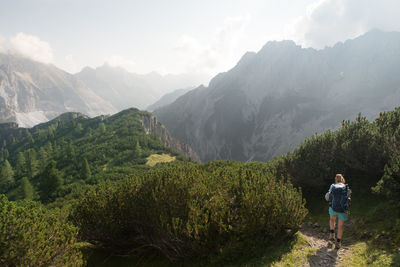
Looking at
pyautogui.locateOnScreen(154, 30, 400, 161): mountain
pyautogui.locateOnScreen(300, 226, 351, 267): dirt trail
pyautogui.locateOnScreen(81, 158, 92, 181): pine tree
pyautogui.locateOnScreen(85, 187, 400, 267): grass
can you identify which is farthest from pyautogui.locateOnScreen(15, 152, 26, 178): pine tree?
pyautogui.locateOnScreen(300, 226, 351, 267): dirt trail

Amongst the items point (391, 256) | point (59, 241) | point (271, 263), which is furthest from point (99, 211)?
point (391, 256)

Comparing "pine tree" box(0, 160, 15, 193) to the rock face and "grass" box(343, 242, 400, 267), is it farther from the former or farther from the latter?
"grass" box(343, 242, 400, 267)

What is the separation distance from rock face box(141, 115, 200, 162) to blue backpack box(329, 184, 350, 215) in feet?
477

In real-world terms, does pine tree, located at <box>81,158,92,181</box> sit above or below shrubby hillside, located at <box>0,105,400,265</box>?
below

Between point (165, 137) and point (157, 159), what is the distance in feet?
179

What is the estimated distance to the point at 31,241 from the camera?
37.9 ft

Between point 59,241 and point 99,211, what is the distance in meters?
5.24

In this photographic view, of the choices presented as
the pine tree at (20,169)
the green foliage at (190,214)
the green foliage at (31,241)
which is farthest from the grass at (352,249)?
the pine tree at (20,169)

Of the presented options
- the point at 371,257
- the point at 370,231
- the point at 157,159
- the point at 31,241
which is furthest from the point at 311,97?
the point at 31,241

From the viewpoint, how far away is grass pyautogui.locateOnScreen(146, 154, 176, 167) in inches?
4162

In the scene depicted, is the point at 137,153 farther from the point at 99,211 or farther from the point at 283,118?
the point at 283,118

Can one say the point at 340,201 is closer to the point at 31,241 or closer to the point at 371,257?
the point at 371,257

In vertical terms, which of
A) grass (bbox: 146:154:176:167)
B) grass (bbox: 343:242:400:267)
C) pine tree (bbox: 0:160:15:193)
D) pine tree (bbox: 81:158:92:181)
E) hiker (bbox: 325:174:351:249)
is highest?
hiker (bbox: 325:174:351:249)

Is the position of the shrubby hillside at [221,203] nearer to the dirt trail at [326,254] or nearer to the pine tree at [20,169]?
the dirt trail at [326,254]
